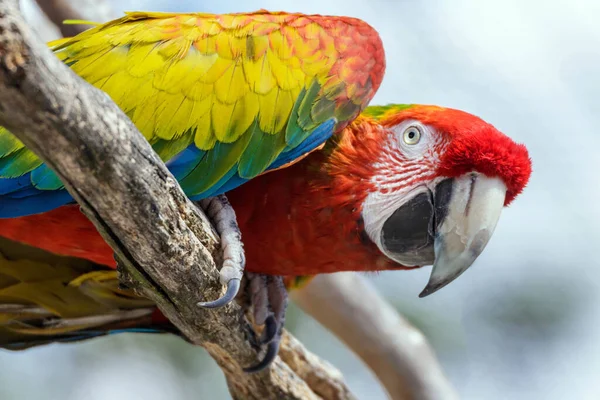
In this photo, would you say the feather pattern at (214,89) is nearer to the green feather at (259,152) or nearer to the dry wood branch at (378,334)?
the green feather at (259,152)

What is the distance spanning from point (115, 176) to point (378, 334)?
1.91 meters

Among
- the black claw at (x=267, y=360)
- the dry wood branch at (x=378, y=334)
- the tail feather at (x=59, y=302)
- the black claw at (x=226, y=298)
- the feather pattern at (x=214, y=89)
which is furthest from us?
the dry wood branch at (x=378, y=334)

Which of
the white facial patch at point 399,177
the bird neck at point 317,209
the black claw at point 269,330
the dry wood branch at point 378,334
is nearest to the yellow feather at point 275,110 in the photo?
the bird neck at point 317,209

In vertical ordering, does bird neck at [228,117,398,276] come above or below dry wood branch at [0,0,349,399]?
below

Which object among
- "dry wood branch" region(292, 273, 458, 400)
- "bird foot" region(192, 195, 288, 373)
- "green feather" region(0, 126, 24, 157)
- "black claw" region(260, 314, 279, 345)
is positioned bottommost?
"dry wood branch" region(292, 273, 458, 400)

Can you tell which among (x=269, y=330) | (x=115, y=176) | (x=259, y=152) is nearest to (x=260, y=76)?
(x=259, y=152)

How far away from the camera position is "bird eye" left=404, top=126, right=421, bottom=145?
5.59 ft

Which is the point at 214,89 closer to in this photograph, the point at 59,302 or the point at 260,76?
the point at 260,76

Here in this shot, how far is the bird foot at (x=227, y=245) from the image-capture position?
135cm

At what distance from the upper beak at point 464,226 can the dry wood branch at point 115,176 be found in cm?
51

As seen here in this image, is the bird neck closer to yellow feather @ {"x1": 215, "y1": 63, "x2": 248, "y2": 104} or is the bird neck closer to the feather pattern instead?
the feather pattern

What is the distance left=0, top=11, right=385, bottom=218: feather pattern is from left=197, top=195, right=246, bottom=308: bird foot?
0.21 ft

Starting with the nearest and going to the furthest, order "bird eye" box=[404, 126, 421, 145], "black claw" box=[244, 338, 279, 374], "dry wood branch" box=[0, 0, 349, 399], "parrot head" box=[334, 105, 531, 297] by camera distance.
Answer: "dry wood branch" box=[0, 0, 349, 399] < "parrot head" box=[334, 105, 531, 297] < "bird eye" box=[404, 126, 421, 145] < "black claw" box=[244, 338, 279, 374]

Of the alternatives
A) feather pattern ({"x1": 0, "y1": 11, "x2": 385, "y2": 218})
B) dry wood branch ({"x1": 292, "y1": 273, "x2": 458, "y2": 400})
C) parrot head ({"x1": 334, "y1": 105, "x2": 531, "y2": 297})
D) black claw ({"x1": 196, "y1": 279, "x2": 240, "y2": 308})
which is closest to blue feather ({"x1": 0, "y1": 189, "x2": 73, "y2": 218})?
feather pattern ({"x1": 0, "y1": 11, "x2": 385, "y2": 218})
